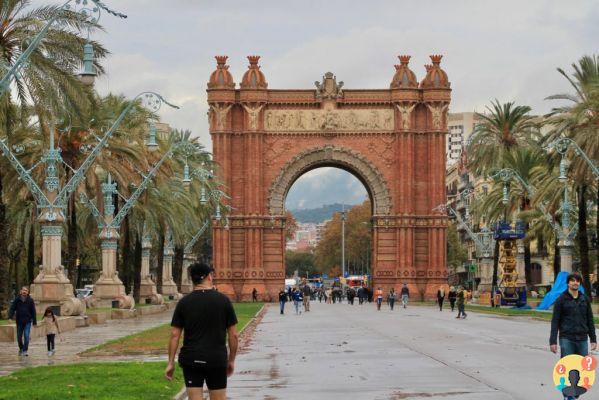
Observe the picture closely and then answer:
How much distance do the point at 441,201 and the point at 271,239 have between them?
12.5 m

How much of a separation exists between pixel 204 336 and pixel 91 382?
7.59 meters

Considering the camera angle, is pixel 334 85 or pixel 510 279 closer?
pixel 510 279

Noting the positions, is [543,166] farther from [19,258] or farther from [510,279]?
[19,258]

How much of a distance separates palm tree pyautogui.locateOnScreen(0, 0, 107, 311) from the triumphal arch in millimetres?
51267

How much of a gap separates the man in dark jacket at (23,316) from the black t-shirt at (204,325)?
50.3 ft

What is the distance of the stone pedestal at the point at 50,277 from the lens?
38.6 metres

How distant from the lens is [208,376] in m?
10.6

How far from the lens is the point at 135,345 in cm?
2802

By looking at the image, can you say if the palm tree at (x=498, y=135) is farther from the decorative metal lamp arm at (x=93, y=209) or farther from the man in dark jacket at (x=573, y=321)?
the man in dark jacket at (x=573, y=321)

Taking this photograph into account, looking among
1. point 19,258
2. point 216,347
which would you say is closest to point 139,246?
point 19,258

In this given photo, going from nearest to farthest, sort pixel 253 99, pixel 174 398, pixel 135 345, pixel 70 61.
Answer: pixel 174 398 < pixel 135 345 < pixel 70 61 < pixel 253 99

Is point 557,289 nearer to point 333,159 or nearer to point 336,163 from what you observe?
point 333,159

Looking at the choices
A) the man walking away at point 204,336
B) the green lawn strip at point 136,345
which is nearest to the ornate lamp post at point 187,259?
the green lawn strip at point 136,345

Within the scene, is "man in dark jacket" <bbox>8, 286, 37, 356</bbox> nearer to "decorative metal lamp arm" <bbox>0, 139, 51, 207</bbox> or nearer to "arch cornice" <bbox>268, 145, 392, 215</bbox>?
"decorative metal lamp arm" <bbox>0, 139, 51, 207</bbox>
